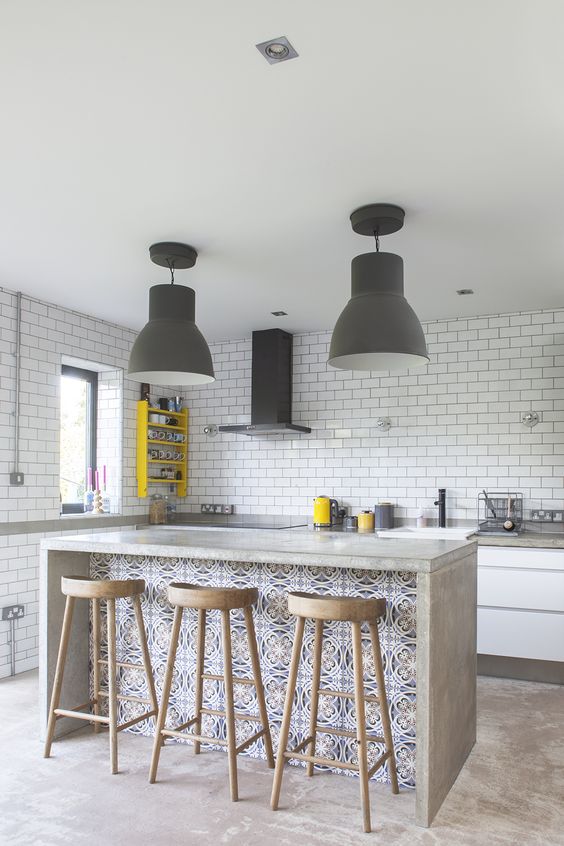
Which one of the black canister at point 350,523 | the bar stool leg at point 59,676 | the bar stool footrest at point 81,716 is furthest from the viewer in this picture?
the black canister at point 350,523

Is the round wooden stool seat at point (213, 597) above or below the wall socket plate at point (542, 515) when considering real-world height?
below

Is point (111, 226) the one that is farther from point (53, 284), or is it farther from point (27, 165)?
point (53, 284)

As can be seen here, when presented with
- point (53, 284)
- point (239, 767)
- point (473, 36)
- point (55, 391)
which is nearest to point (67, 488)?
point (55, 391)

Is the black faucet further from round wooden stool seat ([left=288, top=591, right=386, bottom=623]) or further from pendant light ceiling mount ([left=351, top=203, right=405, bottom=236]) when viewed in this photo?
round wooden stool seat ([left=288, top=591, right=386, bottom=623])

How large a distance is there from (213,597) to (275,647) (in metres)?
0.56

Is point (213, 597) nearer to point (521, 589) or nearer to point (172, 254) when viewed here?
point (172, 254)

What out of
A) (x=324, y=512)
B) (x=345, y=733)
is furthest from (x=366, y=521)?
(x=345, y=733)

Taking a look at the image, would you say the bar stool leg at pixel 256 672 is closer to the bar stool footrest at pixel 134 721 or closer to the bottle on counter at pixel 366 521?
the bar stool footrest at pixel 134 721

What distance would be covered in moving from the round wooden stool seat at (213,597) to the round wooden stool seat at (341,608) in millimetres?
290

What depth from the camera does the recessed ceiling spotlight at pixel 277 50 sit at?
7.32 feet

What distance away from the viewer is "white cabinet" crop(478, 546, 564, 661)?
457cm

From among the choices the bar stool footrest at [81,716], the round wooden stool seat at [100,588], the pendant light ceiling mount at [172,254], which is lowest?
the bar stool footrest at [81,716]

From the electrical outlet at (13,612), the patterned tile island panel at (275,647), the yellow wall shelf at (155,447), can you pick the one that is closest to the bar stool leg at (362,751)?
the patterned tile island panel at (275,647)

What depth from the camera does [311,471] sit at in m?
6.28
